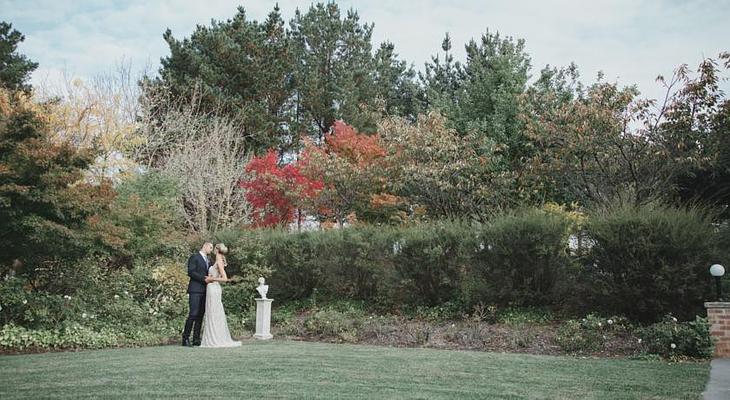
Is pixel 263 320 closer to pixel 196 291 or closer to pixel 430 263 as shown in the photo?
pixel 196 291

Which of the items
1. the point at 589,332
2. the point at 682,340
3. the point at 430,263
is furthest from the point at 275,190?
the point at 682,340

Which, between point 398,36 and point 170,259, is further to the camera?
point 398,36

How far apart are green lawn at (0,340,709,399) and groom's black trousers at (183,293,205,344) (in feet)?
4.27

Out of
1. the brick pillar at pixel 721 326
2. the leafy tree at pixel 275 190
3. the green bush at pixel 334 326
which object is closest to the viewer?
the brick pillar at pixel 721 326

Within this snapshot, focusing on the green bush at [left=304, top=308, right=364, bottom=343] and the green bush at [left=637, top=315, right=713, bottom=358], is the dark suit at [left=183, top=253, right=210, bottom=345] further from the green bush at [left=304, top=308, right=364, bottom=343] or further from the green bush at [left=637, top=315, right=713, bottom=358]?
the green bush at [left=637, top=315, right=713, bottom=358]

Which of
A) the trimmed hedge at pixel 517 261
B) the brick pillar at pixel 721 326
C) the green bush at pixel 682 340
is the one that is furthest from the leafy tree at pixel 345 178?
the brick pillar at pixel 721 326

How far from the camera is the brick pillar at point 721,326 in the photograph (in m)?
8.05

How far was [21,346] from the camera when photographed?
9.09 m

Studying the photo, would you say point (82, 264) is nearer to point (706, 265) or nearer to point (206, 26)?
point (706, 265)

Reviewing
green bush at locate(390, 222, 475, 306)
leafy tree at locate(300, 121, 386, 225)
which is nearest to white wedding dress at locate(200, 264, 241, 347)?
green bush at locate(390, 222, 475, 306)

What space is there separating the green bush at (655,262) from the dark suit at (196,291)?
263 inches

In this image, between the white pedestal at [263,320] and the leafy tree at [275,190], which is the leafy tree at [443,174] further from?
the white pedestal at [263,320]

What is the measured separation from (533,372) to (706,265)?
4.79 m

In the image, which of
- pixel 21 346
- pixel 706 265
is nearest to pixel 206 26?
pixel 21 346
